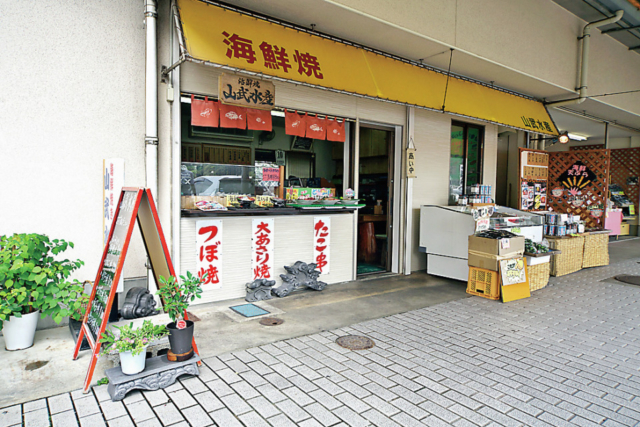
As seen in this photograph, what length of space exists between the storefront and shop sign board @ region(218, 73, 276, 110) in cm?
3

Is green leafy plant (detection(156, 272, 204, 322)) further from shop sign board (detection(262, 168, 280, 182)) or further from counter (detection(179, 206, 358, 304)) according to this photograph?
shop sign board (detection(262, 168, 280, 182))

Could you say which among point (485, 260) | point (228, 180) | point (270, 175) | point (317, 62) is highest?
point (317, 62)

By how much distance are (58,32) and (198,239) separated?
120 inches

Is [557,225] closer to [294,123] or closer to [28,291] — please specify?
[294,123]

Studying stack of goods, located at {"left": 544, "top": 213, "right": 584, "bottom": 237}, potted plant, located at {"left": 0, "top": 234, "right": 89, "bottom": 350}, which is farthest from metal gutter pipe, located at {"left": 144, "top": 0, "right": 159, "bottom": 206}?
stack of goods, located at {"left": 544, "top": 213, "right": 584, "bottom": 237}

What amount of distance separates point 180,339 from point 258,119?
3.54 meters

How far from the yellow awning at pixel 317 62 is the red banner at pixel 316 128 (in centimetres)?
84

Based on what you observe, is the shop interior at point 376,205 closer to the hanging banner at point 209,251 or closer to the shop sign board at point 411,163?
the shop sign board at point 411,163

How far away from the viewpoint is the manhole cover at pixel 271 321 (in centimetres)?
493

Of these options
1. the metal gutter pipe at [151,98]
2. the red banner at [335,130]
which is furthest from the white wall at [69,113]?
the red banner at [335,130]

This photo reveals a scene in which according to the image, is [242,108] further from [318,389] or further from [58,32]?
[318,389]

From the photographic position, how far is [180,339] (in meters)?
3.43

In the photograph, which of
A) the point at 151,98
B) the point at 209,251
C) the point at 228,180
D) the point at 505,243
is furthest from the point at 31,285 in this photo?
the point at 505,243

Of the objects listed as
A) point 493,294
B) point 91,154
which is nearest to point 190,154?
point 91,154
